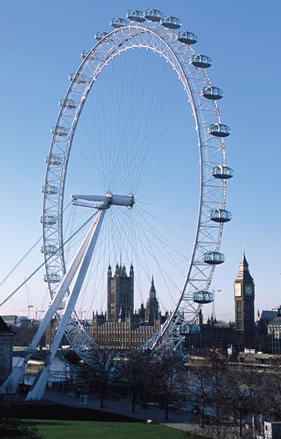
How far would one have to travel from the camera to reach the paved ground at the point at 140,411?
1252 inches

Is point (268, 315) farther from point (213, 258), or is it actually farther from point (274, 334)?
point (213, 258)

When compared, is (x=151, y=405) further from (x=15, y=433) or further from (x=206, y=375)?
(x=15, y=433)

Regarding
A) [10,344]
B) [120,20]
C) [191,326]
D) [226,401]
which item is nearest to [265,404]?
[226,401]

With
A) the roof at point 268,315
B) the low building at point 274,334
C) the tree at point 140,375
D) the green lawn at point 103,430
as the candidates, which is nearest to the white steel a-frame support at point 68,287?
the tree at point 140,375

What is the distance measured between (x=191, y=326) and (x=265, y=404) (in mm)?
8510

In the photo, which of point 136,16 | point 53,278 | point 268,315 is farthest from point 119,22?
point 268,315

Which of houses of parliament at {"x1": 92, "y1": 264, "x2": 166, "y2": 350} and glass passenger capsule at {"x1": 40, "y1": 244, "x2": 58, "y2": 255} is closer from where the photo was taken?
glass passenger capsule at {"x1": 40, "y1": 244, "x2": 58, "y2": 255}

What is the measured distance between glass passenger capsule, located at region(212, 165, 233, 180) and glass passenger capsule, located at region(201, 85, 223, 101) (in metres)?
3.70

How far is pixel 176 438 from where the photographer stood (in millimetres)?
27516

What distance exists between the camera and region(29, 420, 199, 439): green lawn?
28.0m

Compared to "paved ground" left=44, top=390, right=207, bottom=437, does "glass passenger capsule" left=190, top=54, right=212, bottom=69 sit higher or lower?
higher

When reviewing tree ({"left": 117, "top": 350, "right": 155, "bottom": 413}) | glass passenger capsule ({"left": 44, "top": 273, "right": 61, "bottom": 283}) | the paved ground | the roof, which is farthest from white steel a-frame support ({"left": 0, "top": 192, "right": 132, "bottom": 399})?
the roof

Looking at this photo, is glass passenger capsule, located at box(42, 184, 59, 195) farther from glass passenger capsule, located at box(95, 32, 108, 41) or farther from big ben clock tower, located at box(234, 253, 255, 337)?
big ben clock tower, located at box(234, 253, 255, 337)

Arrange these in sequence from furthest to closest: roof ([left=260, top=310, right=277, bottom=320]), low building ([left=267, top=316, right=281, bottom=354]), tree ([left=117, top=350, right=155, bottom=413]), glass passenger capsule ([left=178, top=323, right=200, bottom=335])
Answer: roof ([left=260, top=310, right=277, bottom=320]) → low building ([left=267, top=316, right=281, bottom=354]) → glass passenger capsule ([left=178, top=323, right=200, bottom=335]) → tree ([left=117, top=350, right=155, bottom=413])
